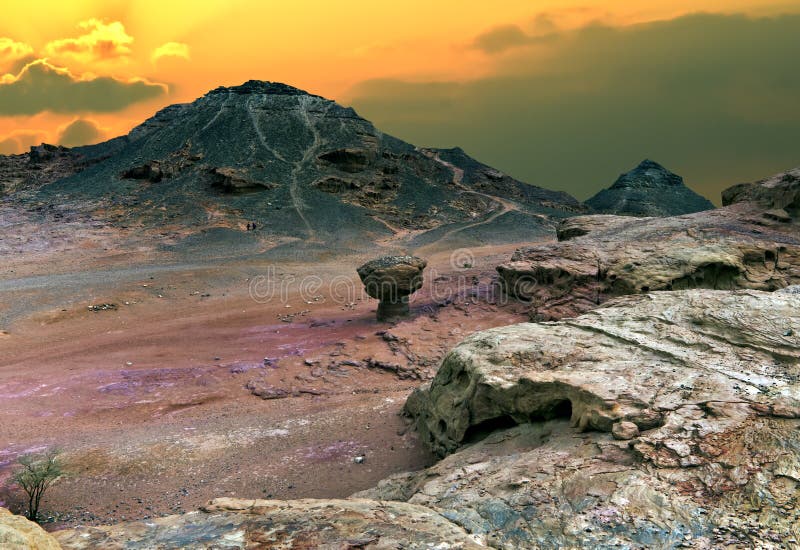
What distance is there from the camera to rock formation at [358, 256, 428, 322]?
56.3 ft

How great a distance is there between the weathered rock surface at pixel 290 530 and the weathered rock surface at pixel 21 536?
16.0 inches

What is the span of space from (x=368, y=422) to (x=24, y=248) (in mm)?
33734

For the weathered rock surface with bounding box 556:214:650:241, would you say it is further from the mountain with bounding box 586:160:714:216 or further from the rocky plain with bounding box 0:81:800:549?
the mountain with bounding box 586:160:714:216

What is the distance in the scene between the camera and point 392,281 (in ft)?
56.3

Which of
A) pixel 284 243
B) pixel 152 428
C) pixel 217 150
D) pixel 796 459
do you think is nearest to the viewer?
pixel 796 459

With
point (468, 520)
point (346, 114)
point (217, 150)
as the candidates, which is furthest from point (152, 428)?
point (346, 114)

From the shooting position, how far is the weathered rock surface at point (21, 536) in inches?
146

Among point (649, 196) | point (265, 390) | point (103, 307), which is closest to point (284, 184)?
point (103, 307)

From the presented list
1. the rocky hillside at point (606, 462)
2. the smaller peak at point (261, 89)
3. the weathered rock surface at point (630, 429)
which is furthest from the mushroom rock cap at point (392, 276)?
the smaller peak at point (261, 89)

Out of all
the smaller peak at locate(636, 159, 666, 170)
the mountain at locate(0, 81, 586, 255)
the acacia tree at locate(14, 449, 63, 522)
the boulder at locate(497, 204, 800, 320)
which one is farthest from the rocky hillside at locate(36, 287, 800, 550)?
the smaller peak at locate(636, 159, 666, 170)

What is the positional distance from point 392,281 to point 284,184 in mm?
34125

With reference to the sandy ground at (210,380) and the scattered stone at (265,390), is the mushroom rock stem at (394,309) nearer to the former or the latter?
the sandy ground at (210,380)

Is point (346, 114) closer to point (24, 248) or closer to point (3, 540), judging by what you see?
point (24, 248)

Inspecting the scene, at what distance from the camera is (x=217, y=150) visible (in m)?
52.2
